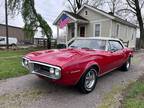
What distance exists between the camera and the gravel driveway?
4009 mm

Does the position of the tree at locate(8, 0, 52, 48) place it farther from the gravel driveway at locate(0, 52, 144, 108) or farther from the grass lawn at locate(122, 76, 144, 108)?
the grass lawn at locate(122, 76, 144, 108)

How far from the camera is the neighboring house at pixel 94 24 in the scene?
19578mm

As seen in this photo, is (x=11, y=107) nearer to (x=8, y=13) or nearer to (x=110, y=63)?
(x=110, y=63)

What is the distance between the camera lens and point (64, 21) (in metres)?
20.8

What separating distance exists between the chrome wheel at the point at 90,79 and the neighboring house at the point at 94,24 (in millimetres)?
15007

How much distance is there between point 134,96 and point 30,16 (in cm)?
1767

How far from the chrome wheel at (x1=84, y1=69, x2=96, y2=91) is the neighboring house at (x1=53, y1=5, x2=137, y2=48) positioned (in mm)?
15007

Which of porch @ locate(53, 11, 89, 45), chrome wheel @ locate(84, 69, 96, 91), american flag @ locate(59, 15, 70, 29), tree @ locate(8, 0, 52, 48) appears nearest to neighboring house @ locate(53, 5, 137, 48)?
porch @ locate(53, 11, 89, 45)

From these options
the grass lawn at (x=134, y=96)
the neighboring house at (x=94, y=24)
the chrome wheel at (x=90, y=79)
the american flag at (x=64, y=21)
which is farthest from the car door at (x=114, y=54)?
the american flag at (x=64, y=21)

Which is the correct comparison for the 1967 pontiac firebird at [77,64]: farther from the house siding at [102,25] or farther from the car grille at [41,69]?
the house siding at [102,25]

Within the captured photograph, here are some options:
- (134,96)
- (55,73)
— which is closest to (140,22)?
(134,96)

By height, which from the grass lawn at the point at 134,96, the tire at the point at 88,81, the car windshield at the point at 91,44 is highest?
the car windshield at the point at 91,44

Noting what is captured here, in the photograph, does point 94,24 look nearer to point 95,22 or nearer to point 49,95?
point 95,22

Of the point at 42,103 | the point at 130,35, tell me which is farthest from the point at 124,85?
the point at 130,35
